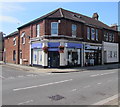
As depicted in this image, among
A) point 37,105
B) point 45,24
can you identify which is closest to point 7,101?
point 37,105

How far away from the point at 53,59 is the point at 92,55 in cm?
828

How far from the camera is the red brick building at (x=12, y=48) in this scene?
29.3 m

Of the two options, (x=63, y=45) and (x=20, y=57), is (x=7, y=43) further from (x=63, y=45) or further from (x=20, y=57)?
(x=63, y=45)

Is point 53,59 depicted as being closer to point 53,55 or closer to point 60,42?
point 53,55

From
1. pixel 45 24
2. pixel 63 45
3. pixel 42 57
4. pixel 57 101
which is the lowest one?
pixel 57 101

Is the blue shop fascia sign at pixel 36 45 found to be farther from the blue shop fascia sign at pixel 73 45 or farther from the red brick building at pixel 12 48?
the red brick building at pixel 12 48

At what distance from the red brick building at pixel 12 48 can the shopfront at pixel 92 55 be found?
1394cm

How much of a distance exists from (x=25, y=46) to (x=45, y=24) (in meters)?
7.32

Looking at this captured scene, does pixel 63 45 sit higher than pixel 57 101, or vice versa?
pixel 63 45

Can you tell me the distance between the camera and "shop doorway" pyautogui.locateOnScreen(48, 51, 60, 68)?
20391 millimetres

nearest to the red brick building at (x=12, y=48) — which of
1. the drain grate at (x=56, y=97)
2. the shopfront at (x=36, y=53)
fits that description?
the shopfront at (x=36, y=53)

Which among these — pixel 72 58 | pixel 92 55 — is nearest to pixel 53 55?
pixel 72 58

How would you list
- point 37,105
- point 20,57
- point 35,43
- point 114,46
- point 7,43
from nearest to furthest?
point 37,105
point 35,43
point 20,57
point 114,46
point 7,43

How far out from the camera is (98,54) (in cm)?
2680
